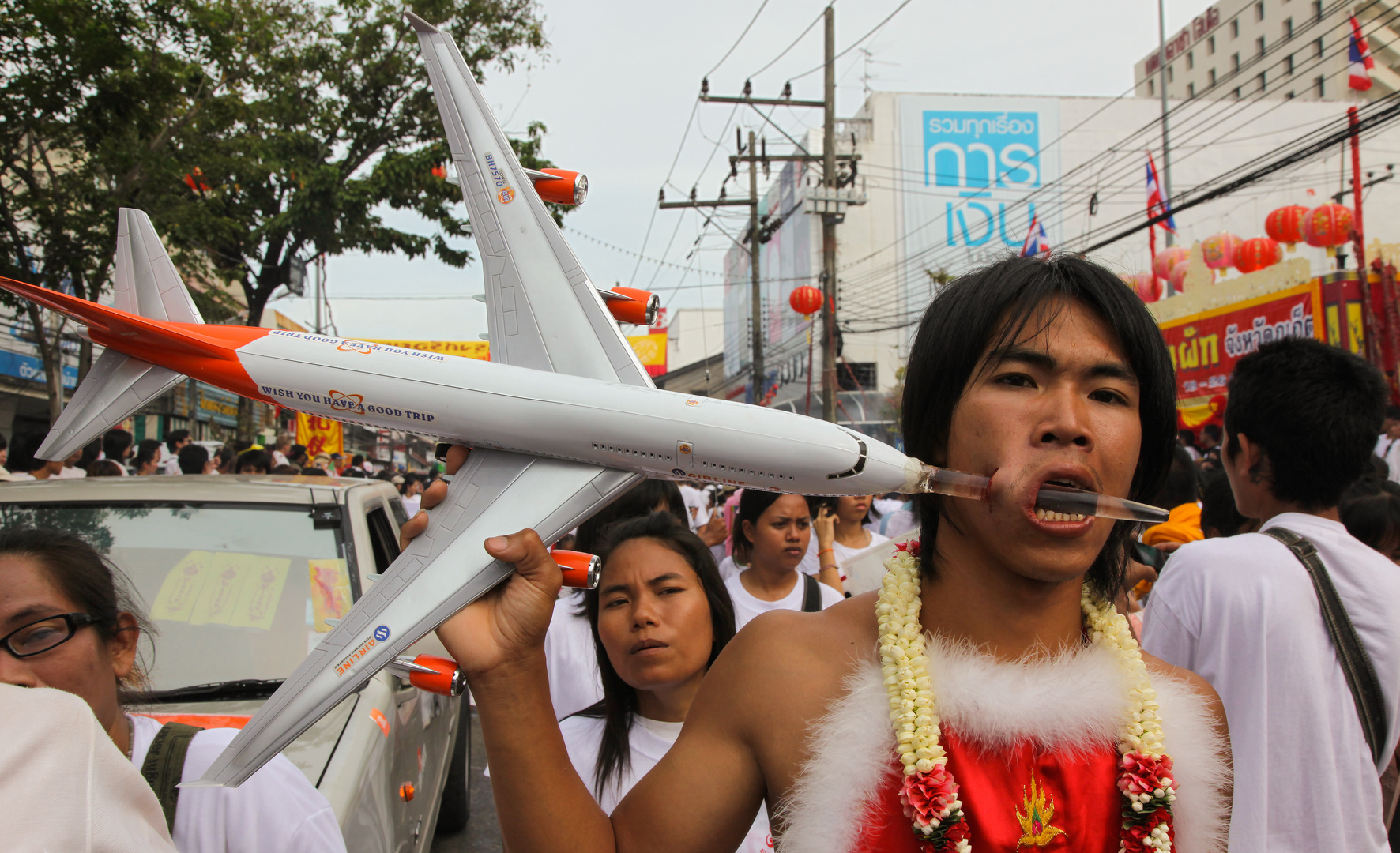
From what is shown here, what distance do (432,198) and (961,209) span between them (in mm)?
34753

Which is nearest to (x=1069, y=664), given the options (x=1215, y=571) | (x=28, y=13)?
(x=1215, y=571)

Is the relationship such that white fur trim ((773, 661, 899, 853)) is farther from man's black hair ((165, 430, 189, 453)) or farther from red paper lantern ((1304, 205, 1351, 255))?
red paper lantern ((1304, 205, 1351, 255))

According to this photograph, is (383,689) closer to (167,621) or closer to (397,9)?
(167,621)

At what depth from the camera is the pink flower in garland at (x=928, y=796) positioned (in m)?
1.39

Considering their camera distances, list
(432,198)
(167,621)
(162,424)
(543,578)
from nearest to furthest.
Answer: (543,578)
(167,621)
(432,198)
(162,424)

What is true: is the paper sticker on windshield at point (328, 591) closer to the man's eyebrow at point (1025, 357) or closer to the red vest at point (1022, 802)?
the red vest at point (1022, 802)

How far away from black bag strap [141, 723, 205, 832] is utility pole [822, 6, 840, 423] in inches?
608

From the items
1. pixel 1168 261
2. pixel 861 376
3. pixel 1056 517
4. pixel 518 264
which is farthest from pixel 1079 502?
pixel 861 376

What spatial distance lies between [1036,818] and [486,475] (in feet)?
3.77

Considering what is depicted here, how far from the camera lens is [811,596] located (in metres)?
4.09

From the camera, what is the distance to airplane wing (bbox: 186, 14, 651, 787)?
154cm

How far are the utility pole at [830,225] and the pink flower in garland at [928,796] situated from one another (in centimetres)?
1581

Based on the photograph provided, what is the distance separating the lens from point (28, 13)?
752 cm

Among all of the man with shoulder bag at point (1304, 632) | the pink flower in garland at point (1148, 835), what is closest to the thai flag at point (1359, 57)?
the man with shoulder bag at point (1304, 632)
